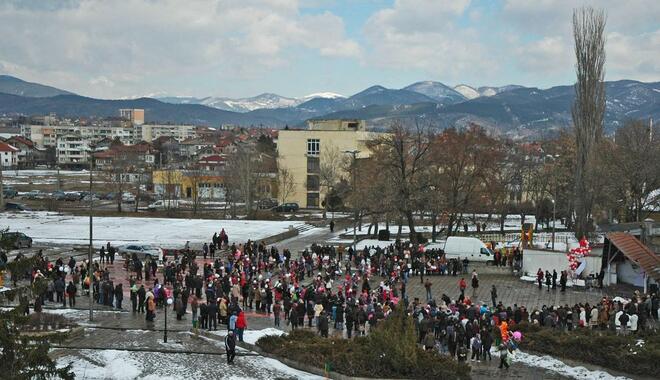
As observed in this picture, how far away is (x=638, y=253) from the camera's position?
29.1 m

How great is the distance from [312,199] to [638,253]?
4984 cm

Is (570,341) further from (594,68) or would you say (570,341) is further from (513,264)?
(594,68)

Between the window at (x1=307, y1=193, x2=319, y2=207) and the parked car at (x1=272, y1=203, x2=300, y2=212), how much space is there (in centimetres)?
542

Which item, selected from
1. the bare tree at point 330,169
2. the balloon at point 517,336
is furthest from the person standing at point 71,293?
the bare tree at point 330,169

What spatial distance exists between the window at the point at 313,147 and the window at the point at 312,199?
449cm

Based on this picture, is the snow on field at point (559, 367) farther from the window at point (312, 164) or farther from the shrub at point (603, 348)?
the window at point (312, 164)

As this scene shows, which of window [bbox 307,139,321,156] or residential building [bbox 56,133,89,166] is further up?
residential building [bbox 56,133,89,166]

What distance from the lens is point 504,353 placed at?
18406 millimetres

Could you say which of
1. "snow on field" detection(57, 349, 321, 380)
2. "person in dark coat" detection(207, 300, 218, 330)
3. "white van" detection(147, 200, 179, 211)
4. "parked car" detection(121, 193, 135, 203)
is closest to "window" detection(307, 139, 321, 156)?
"white van" detection(147, 200, 179, 211)

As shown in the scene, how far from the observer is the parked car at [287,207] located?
69688 millimetres

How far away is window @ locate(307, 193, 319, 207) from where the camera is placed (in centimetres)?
7637

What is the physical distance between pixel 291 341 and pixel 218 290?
554 centimetres

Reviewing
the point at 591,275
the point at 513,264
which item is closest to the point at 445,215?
the point at 513,264

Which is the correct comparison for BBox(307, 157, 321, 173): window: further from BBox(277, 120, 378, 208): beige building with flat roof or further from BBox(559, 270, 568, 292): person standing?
BBox(559, 270, 568, 292): person standing
